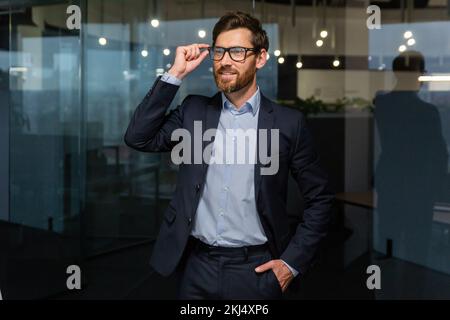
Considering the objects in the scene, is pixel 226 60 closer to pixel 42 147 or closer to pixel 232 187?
pixel 232 187

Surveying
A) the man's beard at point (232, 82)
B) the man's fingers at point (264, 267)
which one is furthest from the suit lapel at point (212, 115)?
the man's fingers at point (264, 267)

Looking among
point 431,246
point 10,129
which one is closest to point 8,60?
point 10,129

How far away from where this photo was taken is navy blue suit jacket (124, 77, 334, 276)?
1.91 m

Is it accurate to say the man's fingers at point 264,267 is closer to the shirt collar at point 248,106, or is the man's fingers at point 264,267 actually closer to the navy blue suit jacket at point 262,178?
the navy blue suit jacket at point 262,178

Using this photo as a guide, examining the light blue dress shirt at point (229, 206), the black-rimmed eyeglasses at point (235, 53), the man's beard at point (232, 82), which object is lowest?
the light blue dress shirt at point (229, 206)

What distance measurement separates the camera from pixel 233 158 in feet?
6.40

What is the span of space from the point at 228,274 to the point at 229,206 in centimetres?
23

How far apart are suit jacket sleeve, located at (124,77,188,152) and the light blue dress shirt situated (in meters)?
0.20

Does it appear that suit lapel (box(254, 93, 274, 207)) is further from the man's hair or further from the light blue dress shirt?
the man's hair

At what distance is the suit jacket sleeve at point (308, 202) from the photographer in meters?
1.98

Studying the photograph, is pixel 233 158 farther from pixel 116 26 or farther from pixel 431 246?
pixel 116 26

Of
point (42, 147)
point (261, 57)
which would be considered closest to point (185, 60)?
point (261, 57)

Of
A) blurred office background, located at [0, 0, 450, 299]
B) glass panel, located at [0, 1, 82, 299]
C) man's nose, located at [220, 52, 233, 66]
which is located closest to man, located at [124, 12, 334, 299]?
man's nose, located at [220, 52, 233, 66]

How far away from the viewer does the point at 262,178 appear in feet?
6.32
